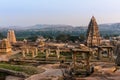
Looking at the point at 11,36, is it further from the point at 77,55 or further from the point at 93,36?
the point at 77,55

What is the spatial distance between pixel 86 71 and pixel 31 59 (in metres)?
15.0

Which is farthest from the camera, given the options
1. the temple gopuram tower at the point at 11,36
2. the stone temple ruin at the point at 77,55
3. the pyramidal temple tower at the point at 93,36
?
the temple gopuram tower at the point at 11,36

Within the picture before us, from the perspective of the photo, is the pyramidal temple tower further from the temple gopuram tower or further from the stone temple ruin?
the temple gopuram tower

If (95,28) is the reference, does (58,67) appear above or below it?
below

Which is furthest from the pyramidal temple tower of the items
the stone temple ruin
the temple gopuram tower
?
the temple gopuram tower

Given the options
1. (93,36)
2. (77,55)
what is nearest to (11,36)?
(93,36)

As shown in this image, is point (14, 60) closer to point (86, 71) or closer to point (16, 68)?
point (16, 68)

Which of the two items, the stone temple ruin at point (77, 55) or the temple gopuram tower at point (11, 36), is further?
the temple gopuram tower at point (11, 36)

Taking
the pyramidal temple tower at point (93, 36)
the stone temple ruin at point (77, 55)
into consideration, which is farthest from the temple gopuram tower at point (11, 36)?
the pyramidal temple tower at point (93, 36)

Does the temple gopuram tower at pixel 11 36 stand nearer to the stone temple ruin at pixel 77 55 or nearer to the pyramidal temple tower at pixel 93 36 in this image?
the stone temple ruin at pixel 77 55

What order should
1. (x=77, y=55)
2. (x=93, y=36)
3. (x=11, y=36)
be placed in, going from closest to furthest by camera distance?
(x=77, y=55)
(x=93, y=36)
(x=11, y=36)

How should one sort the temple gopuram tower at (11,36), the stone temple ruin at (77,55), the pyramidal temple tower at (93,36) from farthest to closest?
the temple gopuram tower at (11,36) < the pyramidal temple tower at (93,36) < the stone temple ruin at (77,55)

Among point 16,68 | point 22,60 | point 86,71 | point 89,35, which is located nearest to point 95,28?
point 89,35

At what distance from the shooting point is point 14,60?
117 ft
